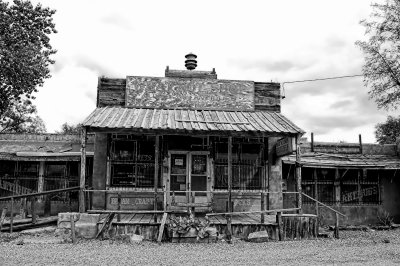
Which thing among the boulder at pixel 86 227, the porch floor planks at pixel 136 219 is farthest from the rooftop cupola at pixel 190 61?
the boulder at pixel 86 227

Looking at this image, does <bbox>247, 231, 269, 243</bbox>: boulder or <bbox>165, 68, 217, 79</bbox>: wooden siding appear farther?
<bbox>165, 68, 217, 79</bbox>: wooden siding

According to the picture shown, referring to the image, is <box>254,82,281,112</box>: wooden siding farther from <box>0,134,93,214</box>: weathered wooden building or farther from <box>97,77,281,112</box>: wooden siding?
<box>0,134,93,214</box>: weathered wooden building

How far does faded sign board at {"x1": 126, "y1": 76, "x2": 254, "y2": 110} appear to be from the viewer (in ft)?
48.9

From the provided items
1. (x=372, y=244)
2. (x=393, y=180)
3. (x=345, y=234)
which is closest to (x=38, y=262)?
(x=372, y=244)

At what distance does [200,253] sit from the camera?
9820mm

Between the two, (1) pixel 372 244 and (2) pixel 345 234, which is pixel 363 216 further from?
(1) pixel 372 244

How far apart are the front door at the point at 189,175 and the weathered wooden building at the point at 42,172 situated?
3457 millimetres

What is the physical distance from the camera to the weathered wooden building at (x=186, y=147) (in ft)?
45.1

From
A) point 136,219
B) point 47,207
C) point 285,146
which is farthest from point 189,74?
point 47,207

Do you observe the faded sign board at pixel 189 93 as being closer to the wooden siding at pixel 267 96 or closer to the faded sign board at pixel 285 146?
the wooden siding at pixel 267 96

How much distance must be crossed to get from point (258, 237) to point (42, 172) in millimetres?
9068

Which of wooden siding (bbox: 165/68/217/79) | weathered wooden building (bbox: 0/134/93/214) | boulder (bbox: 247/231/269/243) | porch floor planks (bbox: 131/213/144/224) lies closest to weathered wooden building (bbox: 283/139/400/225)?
wooden siding (bbox: 165/68/217/79)

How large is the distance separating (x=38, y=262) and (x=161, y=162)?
6.22 meters

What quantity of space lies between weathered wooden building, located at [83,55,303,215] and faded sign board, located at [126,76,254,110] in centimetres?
4
